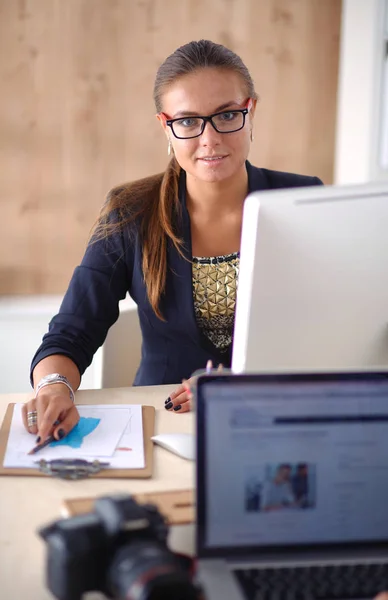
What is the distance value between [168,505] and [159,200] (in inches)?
37.1

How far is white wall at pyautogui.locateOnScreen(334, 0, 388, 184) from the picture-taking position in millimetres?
3151

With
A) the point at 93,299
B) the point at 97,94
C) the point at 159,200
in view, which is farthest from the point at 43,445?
the point at 97,94

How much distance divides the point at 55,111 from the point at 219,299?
5.25 ft

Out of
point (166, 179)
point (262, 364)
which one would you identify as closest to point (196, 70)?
point (166, 179)

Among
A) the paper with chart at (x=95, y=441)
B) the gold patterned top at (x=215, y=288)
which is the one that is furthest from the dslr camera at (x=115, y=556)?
the gold patterned top at (x=215, y=288)

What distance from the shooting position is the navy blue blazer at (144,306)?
1.78 m

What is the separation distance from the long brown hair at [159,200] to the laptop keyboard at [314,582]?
0.97 m

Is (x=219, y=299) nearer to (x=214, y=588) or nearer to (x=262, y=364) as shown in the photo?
(x=262, y=364)

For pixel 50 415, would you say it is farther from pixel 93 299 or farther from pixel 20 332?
pixel 20 332

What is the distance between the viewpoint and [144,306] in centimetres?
186

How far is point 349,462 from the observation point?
94cm

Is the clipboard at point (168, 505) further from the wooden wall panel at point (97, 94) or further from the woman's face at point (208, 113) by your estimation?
the wooden wall panel at point (97, 94)

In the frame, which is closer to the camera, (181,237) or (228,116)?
(228,116)

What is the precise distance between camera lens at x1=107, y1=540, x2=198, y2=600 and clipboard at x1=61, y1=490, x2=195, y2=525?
23cm
